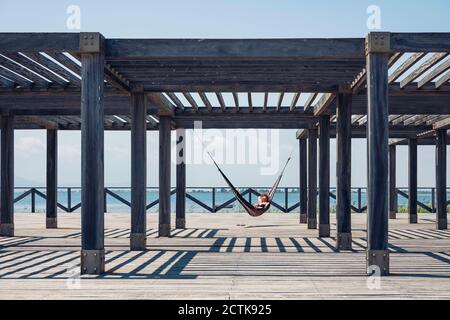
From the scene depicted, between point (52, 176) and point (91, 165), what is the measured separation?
29.9 ft

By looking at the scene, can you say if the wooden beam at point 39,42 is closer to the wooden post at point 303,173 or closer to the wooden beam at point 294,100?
the wooden beam at point 294,100

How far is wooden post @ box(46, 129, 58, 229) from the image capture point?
54.1 ft

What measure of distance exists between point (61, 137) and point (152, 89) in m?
7.42

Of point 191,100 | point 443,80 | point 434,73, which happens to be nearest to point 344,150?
point 434,73

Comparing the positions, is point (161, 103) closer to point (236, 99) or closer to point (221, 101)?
point (221, 101)

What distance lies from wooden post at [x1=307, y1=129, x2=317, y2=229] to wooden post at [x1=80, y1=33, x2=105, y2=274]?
8.53 metres

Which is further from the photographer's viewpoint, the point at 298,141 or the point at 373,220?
the point at 298,141

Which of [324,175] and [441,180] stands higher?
[324,175]

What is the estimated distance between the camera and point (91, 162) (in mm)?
7895

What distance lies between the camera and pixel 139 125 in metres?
10.9

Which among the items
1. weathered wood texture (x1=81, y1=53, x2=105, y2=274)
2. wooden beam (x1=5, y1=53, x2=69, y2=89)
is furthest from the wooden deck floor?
wooden beam (x1=5, y1=53, x2=69, y2=89)

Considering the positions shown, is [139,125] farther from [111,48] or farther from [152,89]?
[111,48]

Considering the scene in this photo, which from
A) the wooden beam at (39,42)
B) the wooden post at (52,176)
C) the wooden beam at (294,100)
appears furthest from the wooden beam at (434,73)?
the wooden post at (52,176)
